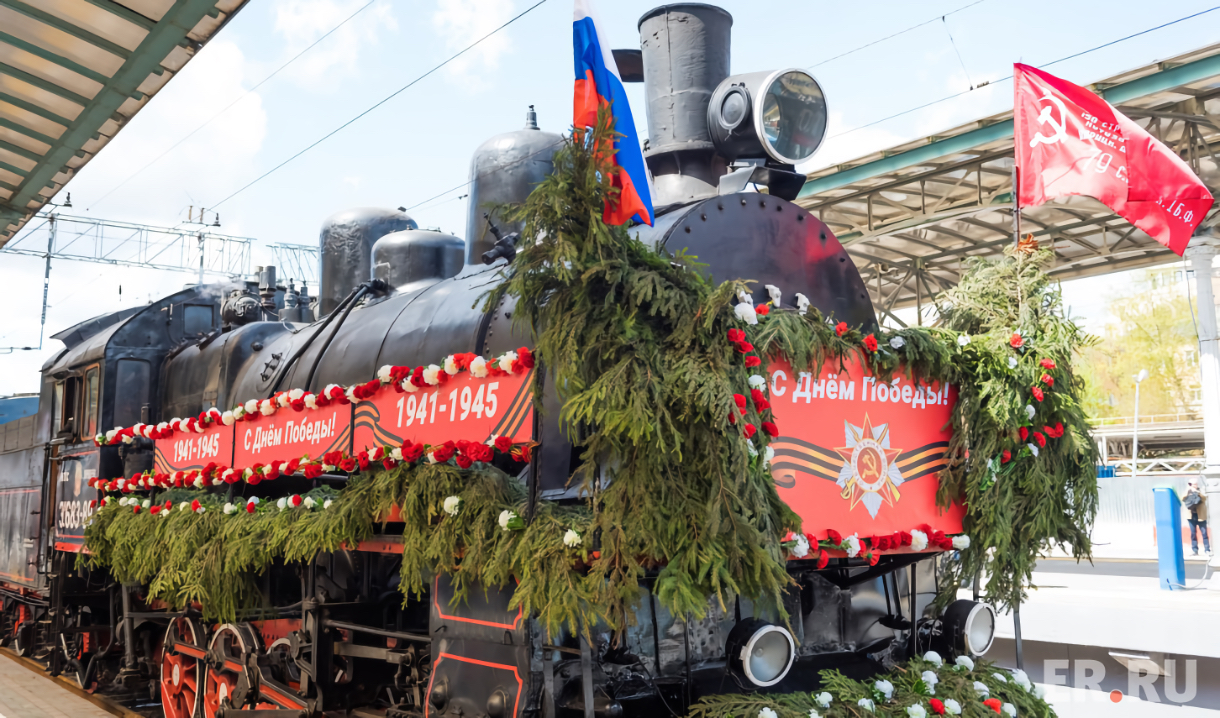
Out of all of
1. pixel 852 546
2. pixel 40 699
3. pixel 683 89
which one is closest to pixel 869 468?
pixel 852 546

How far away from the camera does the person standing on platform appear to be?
Answer: 51.2 feet

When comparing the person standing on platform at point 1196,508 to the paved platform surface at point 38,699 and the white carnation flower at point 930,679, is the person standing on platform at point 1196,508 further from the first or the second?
the paved platform surface at point 38,699

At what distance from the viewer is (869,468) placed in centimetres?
405

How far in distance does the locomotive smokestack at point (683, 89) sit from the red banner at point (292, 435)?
82.7 inches

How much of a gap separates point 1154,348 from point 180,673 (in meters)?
41.0

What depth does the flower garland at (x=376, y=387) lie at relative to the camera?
3.97 meters

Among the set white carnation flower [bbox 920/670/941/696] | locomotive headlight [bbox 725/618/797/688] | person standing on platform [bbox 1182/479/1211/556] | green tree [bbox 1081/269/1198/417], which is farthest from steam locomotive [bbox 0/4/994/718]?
green tree [bbox 1081/269/1198/417]

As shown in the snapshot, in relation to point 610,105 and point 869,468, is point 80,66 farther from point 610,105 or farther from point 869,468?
point 869,468

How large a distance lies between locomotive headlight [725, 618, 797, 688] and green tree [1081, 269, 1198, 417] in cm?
3716

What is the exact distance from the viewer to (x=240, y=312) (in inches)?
317

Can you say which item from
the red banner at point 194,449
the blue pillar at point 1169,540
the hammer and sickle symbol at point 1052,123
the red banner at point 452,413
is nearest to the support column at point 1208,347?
the blue pillar at point 1169,540

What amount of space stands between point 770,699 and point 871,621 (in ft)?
3.64

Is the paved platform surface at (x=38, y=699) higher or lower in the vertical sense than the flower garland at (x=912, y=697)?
lower

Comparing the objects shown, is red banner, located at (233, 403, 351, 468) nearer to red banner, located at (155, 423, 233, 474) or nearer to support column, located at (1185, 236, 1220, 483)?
red banner, located at (155, 423, 233, 474)
